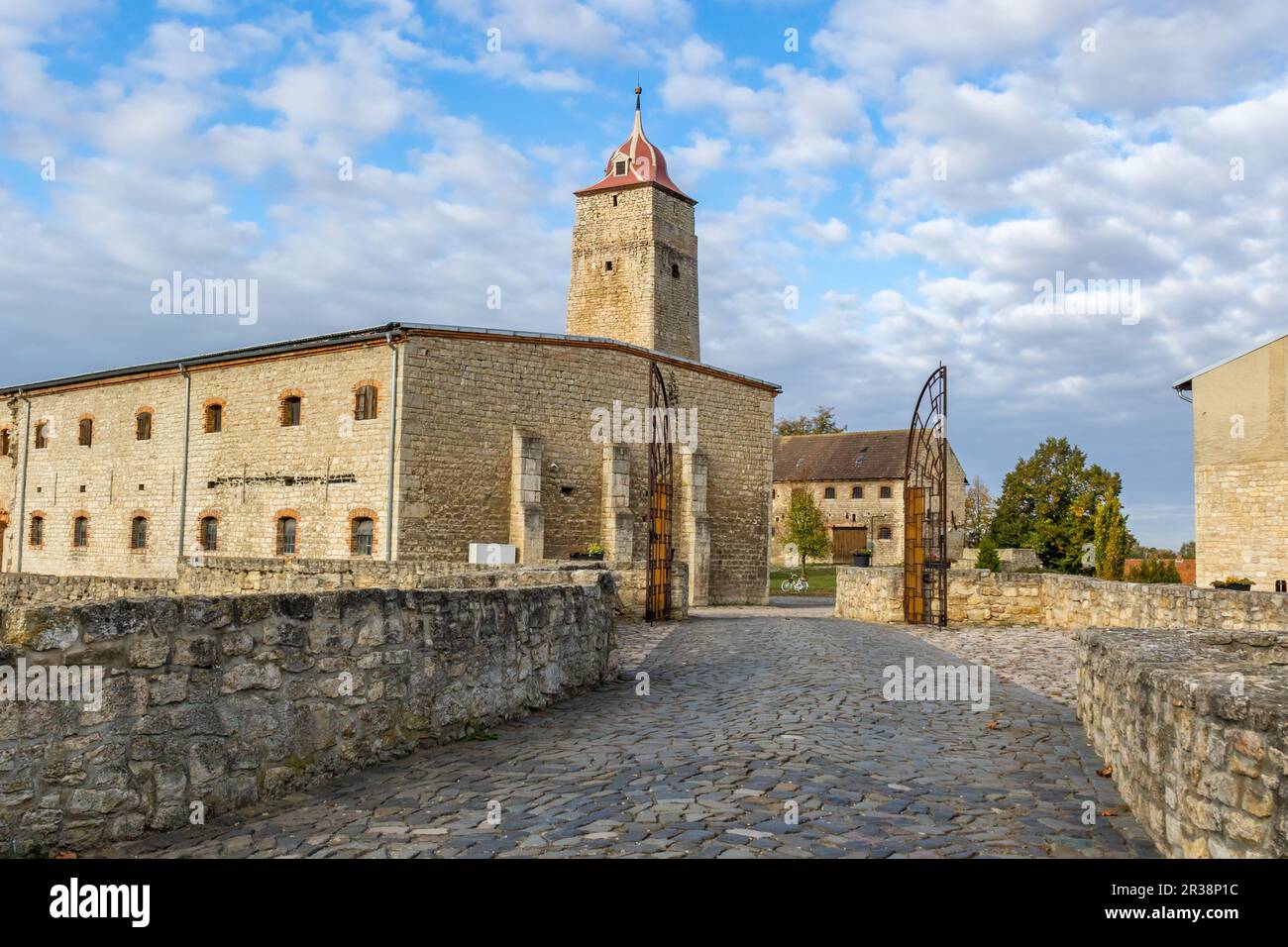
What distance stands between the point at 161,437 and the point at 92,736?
27443 millimetres

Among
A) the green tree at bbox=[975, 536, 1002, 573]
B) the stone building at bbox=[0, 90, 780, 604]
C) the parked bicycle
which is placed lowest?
the parked bicycle

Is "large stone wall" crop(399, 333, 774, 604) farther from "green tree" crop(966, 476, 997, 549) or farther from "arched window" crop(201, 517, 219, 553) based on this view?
"green tree" crop(966, 476, 997, 549)

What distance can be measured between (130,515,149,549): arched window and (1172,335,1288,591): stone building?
31.0 metres

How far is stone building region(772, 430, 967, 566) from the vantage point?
51.5m

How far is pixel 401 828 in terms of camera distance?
4.64 meters

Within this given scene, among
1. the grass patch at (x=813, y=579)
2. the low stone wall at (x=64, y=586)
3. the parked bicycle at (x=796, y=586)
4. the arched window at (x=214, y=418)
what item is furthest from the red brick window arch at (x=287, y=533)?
the parked bicycle at (x=796, y=586)

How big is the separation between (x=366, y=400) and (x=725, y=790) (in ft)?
64.0

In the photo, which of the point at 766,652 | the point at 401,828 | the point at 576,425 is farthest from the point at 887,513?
the point at 401,828

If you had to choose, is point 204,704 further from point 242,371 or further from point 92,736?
point 242,371

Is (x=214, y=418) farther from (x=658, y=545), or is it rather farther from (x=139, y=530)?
(x=658, y=545)

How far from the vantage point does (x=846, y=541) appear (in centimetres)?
5306

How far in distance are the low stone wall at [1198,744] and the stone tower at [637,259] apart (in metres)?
31.1

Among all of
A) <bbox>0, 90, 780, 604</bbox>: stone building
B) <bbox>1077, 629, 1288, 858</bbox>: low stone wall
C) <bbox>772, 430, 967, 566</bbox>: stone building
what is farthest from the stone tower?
<bbox>1077, 629, 1288, 858</bbox>: low stone wall
